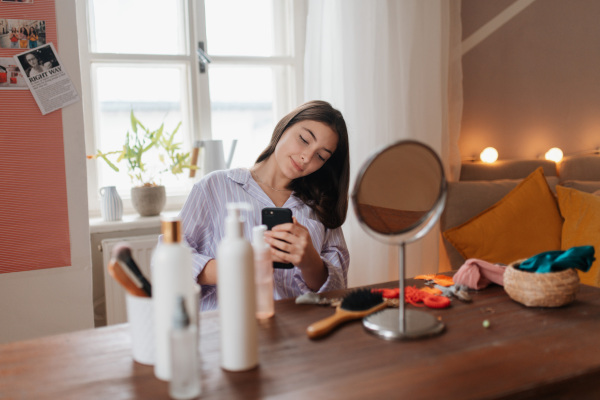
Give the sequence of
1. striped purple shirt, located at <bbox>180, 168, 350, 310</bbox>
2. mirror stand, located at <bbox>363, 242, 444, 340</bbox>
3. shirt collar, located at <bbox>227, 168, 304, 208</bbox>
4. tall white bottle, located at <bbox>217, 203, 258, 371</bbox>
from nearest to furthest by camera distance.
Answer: tall white bottle, located at <bbox>217, 203, 258, 371</bbox> < mirror stand, located at <bbox>363, 242, 444, 340</bbox> < striped purple shirt, located at <bbox>180, 168, 350, 310</bbox> < shirt collar, located at <bbox>227, 168, 304, 208</bbox>

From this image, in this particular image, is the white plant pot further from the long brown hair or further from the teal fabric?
the teal fabric

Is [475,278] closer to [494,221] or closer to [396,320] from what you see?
[396,320]

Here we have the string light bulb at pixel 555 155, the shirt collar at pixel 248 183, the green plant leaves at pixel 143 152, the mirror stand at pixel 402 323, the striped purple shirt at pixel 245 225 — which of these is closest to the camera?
the mirror stand at pixel 402 323

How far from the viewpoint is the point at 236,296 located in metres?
0.76

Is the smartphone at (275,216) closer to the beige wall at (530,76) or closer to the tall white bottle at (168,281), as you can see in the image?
the tall white bottle at (168,281)

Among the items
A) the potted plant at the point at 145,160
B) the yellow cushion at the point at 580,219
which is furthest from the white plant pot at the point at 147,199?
the yellow cushion at the point at 580,219

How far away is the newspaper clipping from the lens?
1766mm

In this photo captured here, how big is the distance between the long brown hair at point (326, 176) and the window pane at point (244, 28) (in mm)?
1178

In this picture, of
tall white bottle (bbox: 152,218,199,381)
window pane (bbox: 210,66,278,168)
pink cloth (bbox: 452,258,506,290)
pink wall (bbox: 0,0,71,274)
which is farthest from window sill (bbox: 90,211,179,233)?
tall white bottle (bbox: 152,218,199,381)

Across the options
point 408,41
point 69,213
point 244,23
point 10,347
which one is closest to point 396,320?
point 10,347

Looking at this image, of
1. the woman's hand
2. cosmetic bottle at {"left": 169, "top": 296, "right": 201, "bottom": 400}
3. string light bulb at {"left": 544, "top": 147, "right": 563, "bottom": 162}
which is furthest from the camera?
string light bulb at {"left": 544, "top": 147, "right": 563, "bottom": 162}

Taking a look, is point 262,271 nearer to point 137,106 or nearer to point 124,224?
point 124,224

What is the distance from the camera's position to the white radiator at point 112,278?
215 centimetres

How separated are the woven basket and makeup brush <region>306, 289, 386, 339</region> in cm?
28
